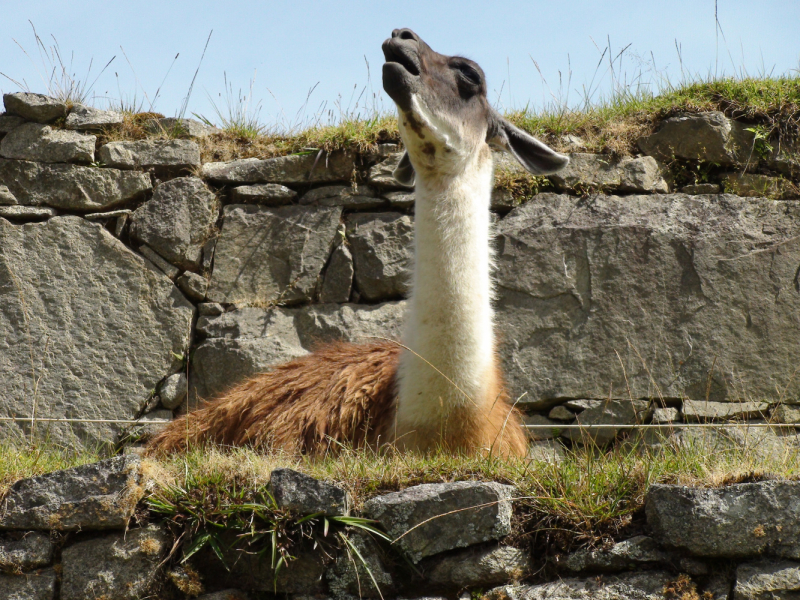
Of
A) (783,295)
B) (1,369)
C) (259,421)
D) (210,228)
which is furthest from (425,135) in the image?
(1,369)

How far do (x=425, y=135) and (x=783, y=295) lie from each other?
308 centimetres

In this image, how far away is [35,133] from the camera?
5934 millimetres

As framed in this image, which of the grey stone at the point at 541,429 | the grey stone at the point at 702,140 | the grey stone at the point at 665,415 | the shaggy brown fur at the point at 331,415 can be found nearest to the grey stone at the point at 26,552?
the shaggy brown fur at the point at 331,415

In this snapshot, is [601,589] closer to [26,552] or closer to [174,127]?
[26,552]

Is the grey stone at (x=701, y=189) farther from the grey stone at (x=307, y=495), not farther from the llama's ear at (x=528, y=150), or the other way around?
the grey stone at (x=307, y=495)

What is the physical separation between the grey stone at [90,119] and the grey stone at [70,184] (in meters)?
0.39

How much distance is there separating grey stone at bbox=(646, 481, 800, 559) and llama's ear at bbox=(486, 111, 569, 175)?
2182 millimetres

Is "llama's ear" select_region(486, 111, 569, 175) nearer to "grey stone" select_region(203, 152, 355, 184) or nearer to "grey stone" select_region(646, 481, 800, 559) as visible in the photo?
"grey stone" select_region(203, 152, 355, 184)

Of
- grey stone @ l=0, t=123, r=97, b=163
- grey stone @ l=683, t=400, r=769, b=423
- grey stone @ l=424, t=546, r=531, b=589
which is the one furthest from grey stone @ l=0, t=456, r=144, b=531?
grey stone @ l=683, t=400, r=769, b=423

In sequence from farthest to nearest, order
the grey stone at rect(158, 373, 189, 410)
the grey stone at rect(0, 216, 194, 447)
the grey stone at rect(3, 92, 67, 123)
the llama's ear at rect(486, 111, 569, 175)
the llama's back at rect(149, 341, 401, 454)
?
1. the grey stone at rect(3, 92, 67, 123)
2. the grey stone at rect(158, 373, 189, 410)
3. the grey stone at rect(0, 216, 194, 447)
4. the llama's ear at rect(486, 111, 569, 175)
5. the llama's back at rect(149, 341, 401, 454)

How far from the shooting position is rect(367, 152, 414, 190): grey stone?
5910 millimetres

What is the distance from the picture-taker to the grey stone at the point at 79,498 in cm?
287

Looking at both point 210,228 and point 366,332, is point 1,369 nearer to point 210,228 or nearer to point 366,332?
point 210,228

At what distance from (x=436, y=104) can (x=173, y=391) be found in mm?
2871
